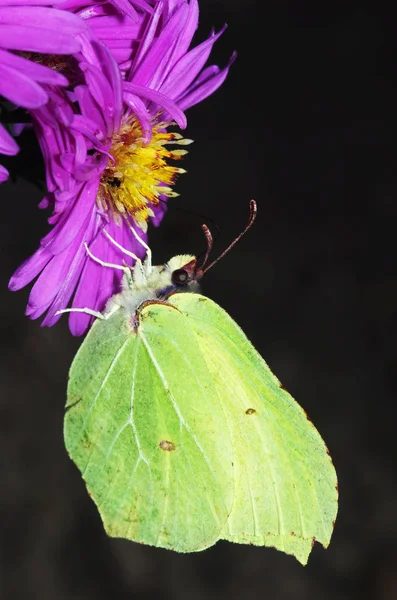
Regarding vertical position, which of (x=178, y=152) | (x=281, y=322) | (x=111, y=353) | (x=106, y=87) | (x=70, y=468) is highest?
(x=106, y=87)

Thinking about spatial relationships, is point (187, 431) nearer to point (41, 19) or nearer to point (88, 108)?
point (88, 108)

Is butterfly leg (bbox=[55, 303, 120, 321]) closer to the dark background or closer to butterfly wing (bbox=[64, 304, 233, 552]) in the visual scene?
butterfly wing (bbox=[64, 304, 233, 552])

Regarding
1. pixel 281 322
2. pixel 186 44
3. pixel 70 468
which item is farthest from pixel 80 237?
pixel 281 322

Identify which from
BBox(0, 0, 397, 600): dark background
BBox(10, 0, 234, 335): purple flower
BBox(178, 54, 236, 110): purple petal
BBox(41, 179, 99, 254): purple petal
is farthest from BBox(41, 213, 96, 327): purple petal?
BBox(0, 0, 397, 600): dark background

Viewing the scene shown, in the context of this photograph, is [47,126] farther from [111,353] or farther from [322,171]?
[322,171]

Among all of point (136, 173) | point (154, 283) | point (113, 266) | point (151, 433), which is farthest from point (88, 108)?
point (151, 433)

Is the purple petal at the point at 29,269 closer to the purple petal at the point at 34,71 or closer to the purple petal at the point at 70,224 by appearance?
the purple petal at the point at 70,224

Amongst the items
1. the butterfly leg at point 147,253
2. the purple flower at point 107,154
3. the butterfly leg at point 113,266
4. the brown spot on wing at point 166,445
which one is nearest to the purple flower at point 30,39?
the purple flower at point 107,154
